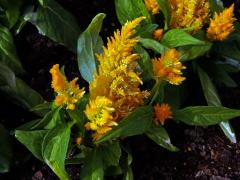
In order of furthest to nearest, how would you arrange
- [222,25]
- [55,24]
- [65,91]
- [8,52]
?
[55,24], [8,52], [222,25], [65,91]

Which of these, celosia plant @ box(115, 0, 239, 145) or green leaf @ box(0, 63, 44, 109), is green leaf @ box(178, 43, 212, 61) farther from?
green leaf @ box(0, 63, 44, 109)

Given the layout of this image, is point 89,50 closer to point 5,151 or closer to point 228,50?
point 5,151

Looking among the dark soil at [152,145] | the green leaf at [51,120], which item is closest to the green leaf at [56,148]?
the green leaf at [51,120]

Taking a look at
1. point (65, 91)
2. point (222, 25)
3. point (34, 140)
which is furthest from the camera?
point (222, 25)

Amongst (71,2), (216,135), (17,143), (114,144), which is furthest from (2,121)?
(216,135)

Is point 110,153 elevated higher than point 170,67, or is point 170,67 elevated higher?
point 170,67

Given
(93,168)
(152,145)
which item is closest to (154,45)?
(152,145)

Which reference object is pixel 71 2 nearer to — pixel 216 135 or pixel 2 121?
pixel 2 121

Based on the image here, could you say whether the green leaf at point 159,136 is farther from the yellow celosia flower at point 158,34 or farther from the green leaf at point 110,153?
the yellow celosia flower at point 158,34
